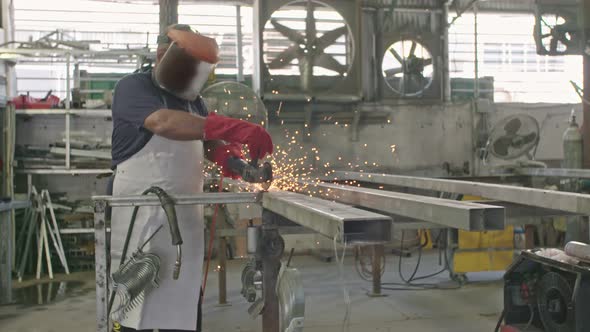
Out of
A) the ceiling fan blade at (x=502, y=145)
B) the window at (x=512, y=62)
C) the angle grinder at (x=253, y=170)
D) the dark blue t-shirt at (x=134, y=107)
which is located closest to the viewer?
the angle grinder at (x=253, y=170)

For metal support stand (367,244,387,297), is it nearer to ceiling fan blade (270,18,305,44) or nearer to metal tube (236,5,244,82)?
ceiling fan blade (270,18,305,44)

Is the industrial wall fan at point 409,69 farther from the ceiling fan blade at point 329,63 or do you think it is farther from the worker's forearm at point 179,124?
the worker's forearm at point 179,124

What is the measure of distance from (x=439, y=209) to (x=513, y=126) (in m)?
4.42

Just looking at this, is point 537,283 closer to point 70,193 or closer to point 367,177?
point 367,177

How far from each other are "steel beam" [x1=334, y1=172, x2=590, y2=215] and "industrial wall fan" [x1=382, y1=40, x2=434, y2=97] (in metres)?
3.94

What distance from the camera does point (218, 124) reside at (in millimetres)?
1753

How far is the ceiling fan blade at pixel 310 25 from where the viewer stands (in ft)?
21.1

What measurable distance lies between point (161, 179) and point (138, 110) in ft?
0.97

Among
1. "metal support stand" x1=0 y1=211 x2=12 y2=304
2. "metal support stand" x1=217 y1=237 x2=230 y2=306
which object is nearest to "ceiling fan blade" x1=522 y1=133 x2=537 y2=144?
"metal support stand" x1=217 y1=237 x2=230 y2=306

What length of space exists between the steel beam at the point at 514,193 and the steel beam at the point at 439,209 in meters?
0.52

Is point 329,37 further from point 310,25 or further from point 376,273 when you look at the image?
point 376,273

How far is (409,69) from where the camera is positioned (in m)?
6.91

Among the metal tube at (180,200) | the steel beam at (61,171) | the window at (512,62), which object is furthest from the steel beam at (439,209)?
the window at (512,62)

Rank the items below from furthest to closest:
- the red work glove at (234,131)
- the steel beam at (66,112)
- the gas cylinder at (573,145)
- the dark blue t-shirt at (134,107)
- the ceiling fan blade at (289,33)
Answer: the ceiling fan blade at (289,33), the steel beam at (66,112), the gas cylinder at (573,145), the dark blue t-shirt at (134,107), the red work glove at (234,131)
